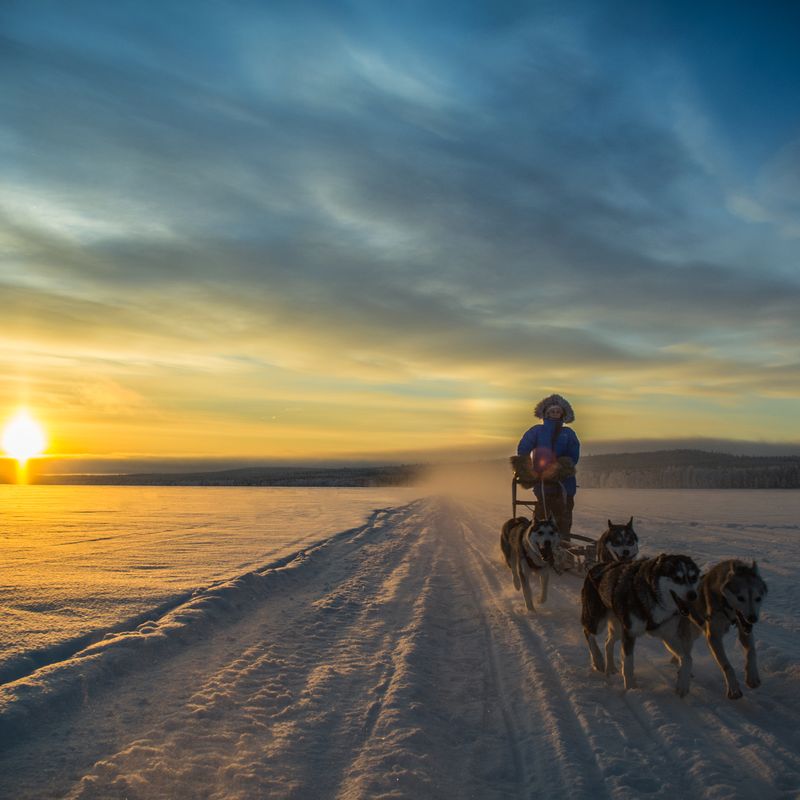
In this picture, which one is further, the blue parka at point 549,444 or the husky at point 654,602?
the blue parka at point 549,444

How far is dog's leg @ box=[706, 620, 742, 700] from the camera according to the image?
4.38 m

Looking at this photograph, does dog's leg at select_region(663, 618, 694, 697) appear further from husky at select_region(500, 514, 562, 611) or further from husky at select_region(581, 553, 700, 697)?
husky at select_region(500, 514, 562, 611)

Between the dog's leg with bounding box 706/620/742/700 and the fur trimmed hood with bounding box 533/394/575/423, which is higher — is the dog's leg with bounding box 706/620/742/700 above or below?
below

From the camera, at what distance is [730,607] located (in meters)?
4.23

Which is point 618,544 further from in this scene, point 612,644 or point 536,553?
point 612,644

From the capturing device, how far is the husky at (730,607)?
4.17 meters

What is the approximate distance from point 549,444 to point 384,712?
259 inches

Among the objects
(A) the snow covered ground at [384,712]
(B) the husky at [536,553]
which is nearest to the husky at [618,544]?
(B) the husky at [536,553]

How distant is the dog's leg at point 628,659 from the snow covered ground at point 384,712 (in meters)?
0.08

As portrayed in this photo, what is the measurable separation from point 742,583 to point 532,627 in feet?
9.23

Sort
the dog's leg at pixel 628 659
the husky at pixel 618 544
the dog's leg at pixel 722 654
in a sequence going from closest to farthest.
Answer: the dog's leg at pixel 722 654, the dog's leg at pixel 628 659, the husky at pixel 618 544

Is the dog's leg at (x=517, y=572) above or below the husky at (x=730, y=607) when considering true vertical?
below

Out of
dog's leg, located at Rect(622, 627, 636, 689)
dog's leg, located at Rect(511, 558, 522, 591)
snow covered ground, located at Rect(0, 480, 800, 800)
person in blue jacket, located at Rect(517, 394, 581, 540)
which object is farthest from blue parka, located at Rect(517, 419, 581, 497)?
dog's leg, located at Rect(622, 627, 636, 689)

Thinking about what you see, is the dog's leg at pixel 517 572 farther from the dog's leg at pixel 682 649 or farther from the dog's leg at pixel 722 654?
the dog's leg at pixel 722 654
